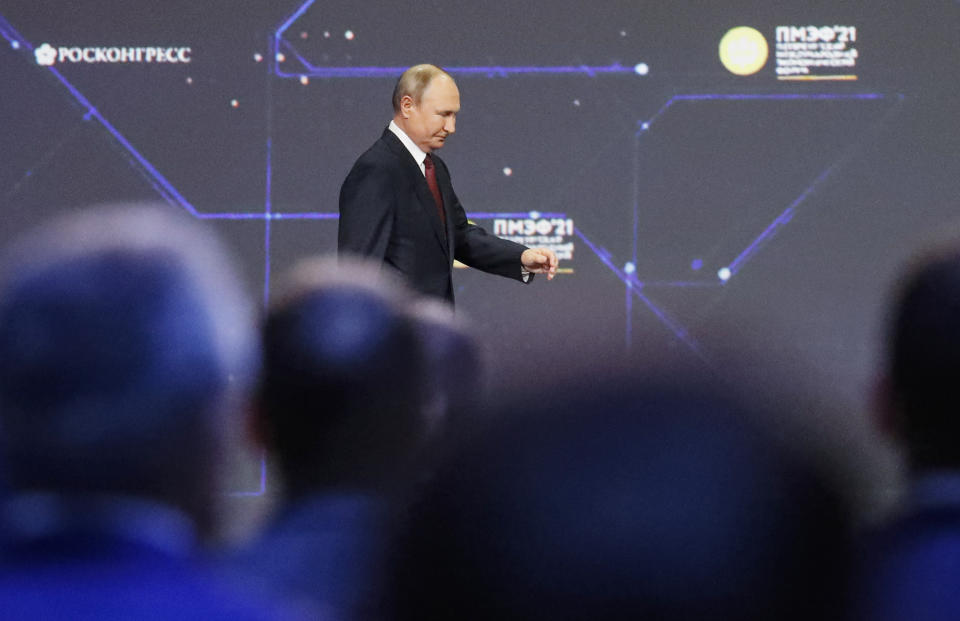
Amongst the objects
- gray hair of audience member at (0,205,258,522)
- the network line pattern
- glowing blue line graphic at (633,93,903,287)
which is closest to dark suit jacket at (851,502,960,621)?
gray hair of audience member at (0,205,258,522)

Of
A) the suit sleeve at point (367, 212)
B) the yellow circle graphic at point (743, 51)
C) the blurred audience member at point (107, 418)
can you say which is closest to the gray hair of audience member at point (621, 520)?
the blurred audience member at point (107, 418)

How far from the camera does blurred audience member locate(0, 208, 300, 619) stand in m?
0.61

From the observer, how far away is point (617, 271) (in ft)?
13.2

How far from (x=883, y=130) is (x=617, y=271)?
1.02 meters

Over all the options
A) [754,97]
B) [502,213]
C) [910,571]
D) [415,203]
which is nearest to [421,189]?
[415,203]

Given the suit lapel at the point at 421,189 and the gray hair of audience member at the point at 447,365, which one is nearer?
the gray hair of audience member at the point at 447,365

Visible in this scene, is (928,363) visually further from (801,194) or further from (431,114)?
(801,194)

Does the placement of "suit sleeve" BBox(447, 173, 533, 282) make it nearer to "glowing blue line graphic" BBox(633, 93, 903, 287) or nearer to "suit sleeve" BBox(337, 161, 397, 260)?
"suit sleeve" BBox(337, 161, 397, 260)

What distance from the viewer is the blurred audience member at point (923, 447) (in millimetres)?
557

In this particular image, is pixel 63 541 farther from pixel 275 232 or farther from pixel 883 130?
pixel 883 130

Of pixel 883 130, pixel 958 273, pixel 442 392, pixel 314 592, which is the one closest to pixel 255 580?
pixel 314 592

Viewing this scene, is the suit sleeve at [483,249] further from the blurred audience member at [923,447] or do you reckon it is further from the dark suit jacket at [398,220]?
the blurred audience member at [923,447]

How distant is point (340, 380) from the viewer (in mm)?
656

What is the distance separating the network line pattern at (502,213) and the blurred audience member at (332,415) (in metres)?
3.30
